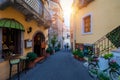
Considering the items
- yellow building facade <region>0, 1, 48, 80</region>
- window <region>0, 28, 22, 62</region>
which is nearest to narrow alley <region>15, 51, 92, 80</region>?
yellow building facade <region>0, 1, 48, 80</region>

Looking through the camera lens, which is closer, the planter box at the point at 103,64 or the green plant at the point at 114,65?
the green plant at the point at 114,65

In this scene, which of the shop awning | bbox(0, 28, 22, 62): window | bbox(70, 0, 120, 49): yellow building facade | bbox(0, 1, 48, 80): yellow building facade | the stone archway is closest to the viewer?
the shop awning

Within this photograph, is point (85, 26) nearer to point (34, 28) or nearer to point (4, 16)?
point (34, 28)

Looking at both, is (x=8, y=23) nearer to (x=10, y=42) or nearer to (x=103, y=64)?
(x=10, y=42)

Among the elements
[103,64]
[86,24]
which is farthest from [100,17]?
[103,64]

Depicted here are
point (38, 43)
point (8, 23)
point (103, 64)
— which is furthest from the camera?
point (38, 43)

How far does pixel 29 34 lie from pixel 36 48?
4.47 m

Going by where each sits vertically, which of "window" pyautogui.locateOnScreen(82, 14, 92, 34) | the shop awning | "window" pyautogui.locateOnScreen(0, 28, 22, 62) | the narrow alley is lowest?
the narrow alley

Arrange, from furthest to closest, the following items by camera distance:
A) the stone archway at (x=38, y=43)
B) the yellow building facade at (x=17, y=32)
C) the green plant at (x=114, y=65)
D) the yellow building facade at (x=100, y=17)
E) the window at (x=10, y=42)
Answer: the stone archway at (x=38, y=43)
the yellow building facade at (x=100, y=17)
the window at (x=10, y=42)
the yellow building facade at (x=17, y=32)
the green plant at (x=114, y=65)

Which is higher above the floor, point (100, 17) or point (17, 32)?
point (100, 17)

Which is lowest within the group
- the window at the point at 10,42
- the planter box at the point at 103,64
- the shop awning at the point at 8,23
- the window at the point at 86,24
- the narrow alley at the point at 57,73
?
the narrow alley at the point at 57,73

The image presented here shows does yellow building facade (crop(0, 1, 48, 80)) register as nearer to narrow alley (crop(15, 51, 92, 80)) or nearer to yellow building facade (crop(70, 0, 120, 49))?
narrow alley (crop(15, 51, 92, 80))

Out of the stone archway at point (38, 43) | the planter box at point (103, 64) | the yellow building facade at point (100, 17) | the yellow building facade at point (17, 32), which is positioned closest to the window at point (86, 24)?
the yellow building facade at point (100, 17)

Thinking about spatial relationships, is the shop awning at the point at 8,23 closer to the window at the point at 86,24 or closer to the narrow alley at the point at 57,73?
the narrow alley at the point at 57,73
